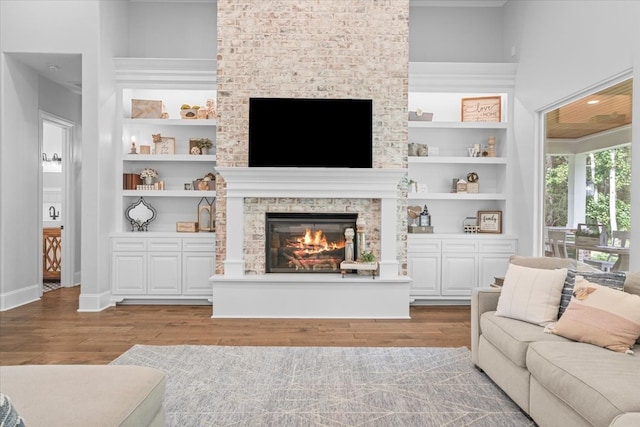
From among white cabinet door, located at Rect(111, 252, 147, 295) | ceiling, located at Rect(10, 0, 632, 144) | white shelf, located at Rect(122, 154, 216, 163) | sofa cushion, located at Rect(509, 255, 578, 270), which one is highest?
ceiling, located at Rect(10, 0, 632, 144)

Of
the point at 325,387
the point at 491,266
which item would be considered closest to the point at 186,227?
the point at 325,387

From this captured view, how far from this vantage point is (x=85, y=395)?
1.80 m

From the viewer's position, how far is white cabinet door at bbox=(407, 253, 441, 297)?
5.92m

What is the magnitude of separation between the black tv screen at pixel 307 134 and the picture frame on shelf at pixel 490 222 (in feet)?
6.21

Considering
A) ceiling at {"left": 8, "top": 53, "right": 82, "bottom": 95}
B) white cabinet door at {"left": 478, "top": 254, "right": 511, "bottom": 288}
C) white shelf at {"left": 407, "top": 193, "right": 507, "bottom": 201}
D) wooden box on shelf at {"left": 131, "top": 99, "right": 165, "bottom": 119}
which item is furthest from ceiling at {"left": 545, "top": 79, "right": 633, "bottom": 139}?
ceiling at {"left": 8, "top": 53, "right": 82, "bottom": 95}

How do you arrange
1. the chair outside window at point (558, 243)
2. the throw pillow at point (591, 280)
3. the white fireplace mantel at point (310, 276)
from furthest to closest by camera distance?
the white fireplace mantel at point (310, 276), the chair outside window at point (558, 243), the throw pillow at point (591, 280)

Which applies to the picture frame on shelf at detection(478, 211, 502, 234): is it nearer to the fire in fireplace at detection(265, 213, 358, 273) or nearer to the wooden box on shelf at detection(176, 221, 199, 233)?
the fire in fireplace at detection(265, 213, 358, 273)

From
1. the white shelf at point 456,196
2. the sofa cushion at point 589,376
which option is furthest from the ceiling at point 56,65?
the sofa cushion at point 589,376

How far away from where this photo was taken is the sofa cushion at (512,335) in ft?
8.89

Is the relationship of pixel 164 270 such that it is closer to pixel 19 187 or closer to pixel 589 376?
pixel 19 187

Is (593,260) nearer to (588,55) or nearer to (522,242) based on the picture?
(522,242)

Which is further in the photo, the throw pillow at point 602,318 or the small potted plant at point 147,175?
the small potted plant at point 147,175

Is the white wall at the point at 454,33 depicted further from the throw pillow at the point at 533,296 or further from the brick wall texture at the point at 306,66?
the throw pillow at the point at 533,296

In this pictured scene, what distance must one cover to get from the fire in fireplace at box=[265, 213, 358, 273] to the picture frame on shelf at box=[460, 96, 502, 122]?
85.2 inches
